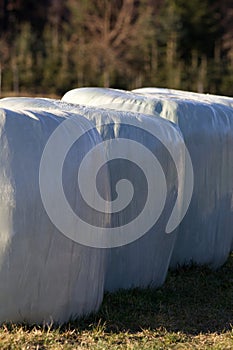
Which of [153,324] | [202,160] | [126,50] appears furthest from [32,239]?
[126,50]

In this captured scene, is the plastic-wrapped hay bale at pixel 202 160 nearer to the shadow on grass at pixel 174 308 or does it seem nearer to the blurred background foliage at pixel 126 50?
the shadow on grass at pixel 174 308

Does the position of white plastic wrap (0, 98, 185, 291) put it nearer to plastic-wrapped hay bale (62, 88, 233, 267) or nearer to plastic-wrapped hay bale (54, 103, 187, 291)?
plastic-wrapped hay bale (54, 103, 187, 291)

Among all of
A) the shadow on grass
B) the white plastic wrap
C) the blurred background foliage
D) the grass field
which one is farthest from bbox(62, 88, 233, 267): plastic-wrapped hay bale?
the blurred background foliage

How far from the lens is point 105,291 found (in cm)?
519

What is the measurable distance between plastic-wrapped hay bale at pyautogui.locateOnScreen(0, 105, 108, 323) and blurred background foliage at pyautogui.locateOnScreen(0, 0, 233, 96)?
16935 millimetres

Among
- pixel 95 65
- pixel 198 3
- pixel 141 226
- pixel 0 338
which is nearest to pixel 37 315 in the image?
pixel 0 338

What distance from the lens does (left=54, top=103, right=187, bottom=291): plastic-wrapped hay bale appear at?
5.19 metres

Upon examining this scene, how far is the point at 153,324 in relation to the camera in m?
4.66

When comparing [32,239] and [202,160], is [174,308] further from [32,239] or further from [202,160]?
[202,160]

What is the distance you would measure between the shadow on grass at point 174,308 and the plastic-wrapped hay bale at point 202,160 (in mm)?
285

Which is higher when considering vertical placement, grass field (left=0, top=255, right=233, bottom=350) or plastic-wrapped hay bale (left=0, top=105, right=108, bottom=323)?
plastic-wrapped hay bale (left=0, top=105, right=108, bottom=323)

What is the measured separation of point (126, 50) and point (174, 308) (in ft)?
61.9

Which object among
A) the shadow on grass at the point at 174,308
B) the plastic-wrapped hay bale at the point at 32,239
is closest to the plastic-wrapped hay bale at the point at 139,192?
the shadow on grass at the point at 174,308

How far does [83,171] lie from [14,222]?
0.51 meters
